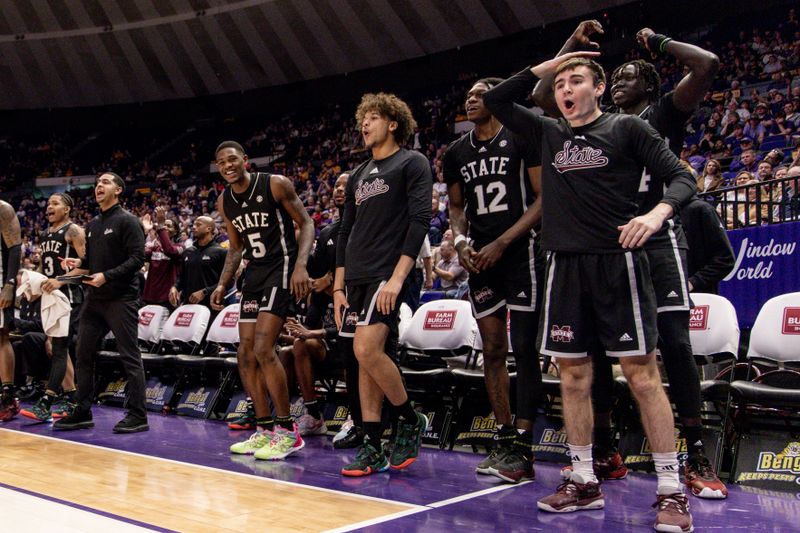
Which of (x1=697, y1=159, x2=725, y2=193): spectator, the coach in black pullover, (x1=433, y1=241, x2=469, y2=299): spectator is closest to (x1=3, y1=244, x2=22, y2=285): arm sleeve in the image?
the coach in black pullover

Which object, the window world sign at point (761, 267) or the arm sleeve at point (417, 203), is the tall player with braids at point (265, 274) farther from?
the window world sign at point (761, 267)

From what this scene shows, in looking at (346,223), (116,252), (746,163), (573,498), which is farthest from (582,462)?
(746,163)

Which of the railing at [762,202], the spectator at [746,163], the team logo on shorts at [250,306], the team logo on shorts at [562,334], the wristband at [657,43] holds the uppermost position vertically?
the spectator at [746,163]

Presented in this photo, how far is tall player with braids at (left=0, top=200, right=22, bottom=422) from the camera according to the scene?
6066 mm

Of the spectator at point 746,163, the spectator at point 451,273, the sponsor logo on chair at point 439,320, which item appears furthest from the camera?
the spectator at point 746,163

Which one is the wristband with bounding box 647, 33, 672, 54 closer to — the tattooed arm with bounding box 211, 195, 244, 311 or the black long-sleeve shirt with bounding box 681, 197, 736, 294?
the black long-sleeve shirt with bounding box 681, 197, 736, 294

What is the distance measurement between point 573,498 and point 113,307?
4.01 m

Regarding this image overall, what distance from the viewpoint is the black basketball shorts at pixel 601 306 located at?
292cm

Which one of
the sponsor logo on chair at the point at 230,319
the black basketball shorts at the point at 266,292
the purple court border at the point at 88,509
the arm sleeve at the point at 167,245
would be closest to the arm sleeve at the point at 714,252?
the black basketball shorts at the point at 266,292

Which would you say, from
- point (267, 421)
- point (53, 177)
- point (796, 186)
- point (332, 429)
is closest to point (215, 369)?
point (332, 429)

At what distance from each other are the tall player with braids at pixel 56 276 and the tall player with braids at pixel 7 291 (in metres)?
0.18

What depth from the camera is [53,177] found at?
1014 inches

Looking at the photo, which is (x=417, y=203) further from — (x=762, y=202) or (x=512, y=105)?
(x=762, y=202)

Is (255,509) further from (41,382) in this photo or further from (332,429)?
(41,382)
